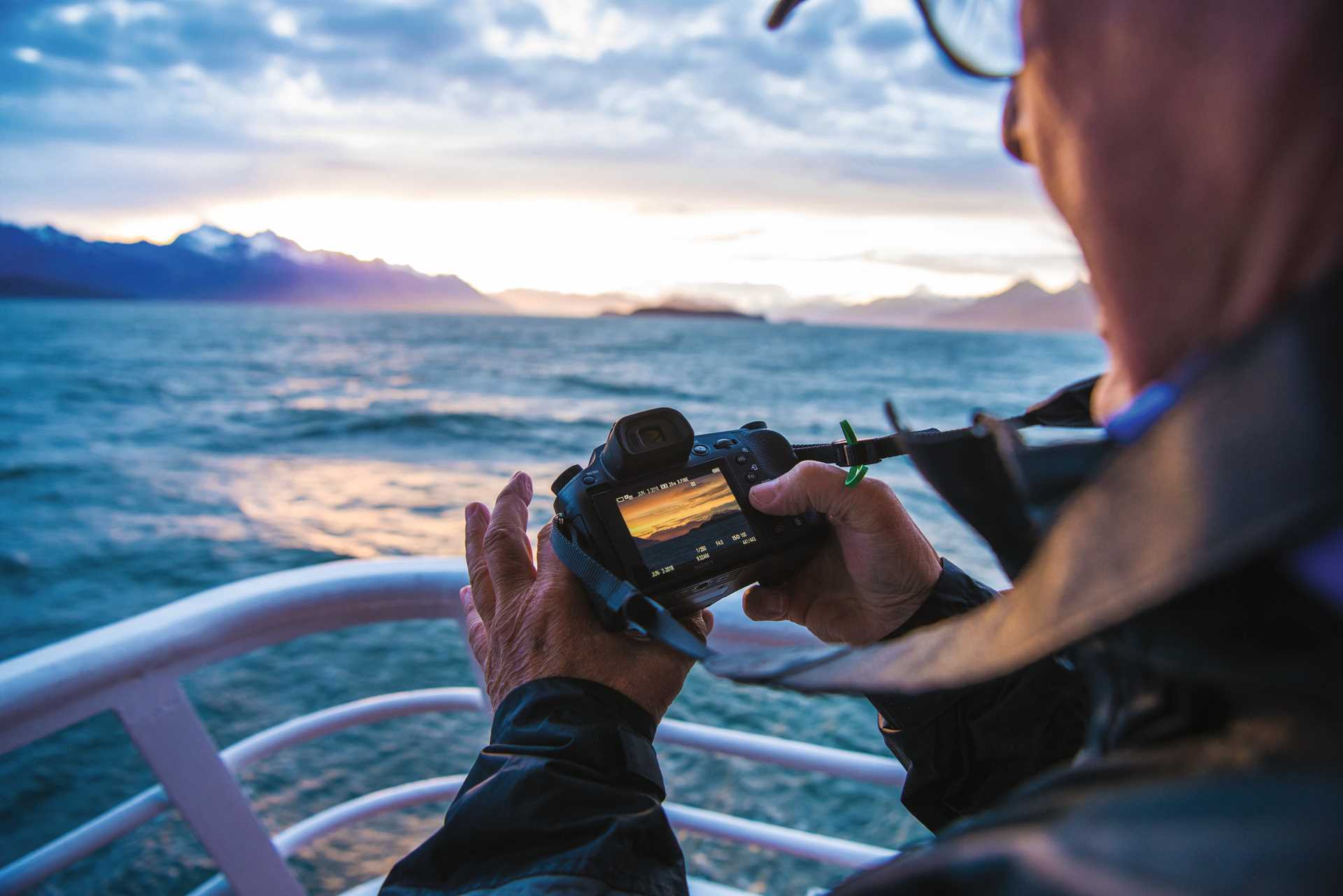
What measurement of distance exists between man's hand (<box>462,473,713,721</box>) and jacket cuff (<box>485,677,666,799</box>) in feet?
0.07

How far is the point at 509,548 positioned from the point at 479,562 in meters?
0.06

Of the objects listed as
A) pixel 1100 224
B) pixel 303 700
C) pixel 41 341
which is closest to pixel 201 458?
pixel 303 700

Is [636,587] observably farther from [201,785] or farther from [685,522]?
[201,785]

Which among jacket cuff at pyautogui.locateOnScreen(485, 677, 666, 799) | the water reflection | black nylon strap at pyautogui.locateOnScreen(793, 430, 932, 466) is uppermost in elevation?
black nylon strap at pyautogui.locateOnScreen(793, 430, 932, 466)

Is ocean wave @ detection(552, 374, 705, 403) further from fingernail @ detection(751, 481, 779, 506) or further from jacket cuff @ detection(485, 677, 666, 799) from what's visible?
jacket cuff @ detection(485, 677, 666, 799)

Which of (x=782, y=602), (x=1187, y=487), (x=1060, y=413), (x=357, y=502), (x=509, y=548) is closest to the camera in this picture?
(x=1187, y=487)

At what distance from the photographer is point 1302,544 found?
342 millimetres

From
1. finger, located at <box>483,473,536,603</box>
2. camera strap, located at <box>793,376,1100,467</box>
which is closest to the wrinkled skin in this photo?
camera strap, located at <box>793,376,1100,467</box>

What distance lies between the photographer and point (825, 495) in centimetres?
104

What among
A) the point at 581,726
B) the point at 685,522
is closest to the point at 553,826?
the point at 581,726

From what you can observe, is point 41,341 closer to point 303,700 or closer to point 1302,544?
point 303,700

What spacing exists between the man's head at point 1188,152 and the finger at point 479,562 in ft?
2.36

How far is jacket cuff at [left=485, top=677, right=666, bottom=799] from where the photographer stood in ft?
2.33

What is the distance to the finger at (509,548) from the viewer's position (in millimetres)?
958
